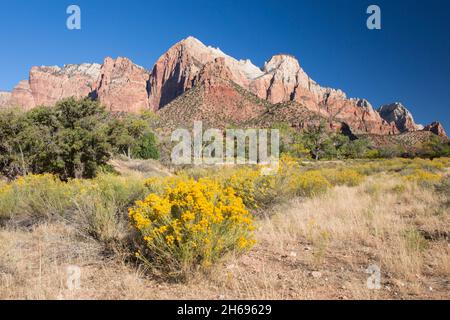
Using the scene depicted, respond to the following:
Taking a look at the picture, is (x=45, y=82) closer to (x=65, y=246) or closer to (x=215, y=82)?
(x=215, y=82)

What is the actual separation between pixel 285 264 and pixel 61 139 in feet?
49.2

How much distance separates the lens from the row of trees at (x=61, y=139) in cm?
1486

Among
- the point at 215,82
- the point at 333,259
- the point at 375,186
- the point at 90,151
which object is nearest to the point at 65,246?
the point at 333,259

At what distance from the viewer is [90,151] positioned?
16125 millimetres

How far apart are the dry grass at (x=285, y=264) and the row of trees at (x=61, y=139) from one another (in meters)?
10.5

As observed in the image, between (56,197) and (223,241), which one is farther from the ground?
(56,197)

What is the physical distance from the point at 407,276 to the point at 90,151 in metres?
15.7

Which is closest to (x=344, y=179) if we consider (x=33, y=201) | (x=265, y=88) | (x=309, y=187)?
(x=309, y=187)

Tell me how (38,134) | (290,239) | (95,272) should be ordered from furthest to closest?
(38,134)
(290,239)
(95,272)

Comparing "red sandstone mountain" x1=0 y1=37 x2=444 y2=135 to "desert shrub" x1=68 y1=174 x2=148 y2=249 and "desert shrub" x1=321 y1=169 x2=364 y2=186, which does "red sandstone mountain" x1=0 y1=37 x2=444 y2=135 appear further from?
"desert shrub" x1=68 y1=174 x2=148 y2=249

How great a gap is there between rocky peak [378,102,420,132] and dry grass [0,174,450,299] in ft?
666

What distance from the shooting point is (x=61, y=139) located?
620 inches

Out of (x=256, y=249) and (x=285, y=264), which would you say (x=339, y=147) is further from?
(x=285, y=264)

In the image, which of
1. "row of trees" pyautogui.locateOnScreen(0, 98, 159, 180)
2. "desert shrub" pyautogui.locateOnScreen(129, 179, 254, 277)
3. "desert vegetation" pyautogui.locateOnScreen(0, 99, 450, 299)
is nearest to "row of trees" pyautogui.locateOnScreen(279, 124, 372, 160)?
"row of trees" pyautogui.locateOnScreen(0, 98, 159, 180)
